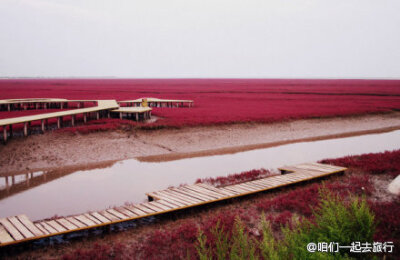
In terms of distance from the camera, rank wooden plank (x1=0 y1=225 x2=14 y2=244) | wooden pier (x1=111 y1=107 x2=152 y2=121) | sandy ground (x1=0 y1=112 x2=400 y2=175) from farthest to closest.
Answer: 1. wooden pier (x1=111 y1=107 x2=152 y2=121)
2. sandy ground (x1=0 y1=112 x2=400 y2=175)
3. wooden plank (x1=0 y1=225 x2=14 y2=244)

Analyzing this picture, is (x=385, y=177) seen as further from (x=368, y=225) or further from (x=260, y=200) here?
(x=368, y=225)

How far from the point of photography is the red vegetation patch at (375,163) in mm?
12391

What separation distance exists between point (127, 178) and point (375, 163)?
9.79 meters

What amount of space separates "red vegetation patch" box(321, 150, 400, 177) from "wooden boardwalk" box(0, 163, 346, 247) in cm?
170

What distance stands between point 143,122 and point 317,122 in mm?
13288

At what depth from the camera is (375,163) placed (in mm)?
13359

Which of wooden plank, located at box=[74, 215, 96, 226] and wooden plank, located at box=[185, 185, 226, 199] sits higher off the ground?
wooden plank, located at box=[185, 185, 226, 199]

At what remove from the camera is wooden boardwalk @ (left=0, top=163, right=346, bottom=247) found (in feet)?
23.6

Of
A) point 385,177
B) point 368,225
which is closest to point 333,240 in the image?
point 368,225

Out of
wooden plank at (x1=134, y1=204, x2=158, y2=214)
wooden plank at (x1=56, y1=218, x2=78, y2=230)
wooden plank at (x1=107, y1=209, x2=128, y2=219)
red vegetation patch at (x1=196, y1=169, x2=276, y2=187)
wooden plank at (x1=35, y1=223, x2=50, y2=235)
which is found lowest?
red vegetation patch at (x1=196, y1=169, x2=276, y2=187)

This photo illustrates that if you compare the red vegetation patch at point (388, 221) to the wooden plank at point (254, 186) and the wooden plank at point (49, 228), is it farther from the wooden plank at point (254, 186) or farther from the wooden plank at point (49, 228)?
the wooden plank at point (49, 228)

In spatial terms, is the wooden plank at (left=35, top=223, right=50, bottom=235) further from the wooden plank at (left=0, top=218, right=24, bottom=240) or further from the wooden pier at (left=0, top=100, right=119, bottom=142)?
the wooden pier at (left=0, top=100, right=119, bottom=142)

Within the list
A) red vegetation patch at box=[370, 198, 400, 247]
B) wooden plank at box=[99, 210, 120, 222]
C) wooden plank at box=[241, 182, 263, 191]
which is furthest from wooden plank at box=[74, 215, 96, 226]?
red vegetation patch at box=[370, 198, 400, 247]

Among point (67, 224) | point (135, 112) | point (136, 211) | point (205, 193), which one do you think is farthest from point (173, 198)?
Result: point (135, 112)
